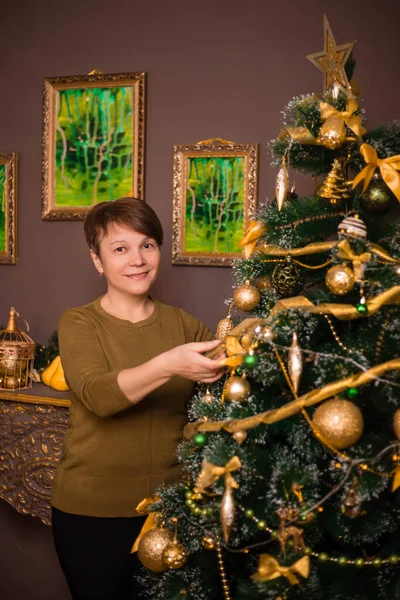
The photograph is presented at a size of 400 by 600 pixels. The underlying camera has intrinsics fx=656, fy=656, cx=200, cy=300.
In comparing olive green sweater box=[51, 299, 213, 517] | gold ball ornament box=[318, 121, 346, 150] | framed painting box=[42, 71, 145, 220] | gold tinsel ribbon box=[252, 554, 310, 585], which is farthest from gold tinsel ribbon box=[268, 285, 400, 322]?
framed painting box=[42, 71, 145, 220]

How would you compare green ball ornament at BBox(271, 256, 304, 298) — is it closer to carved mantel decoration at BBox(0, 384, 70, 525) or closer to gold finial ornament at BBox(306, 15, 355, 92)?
gold finial ornament at BBox(306, 15, 355, 92)

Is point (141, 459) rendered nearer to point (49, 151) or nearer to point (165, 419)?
point (165, 419)

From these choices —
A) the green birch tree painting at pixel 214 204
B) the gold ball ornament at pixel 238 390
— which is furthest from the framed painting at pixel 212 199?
the gold ball ornament at pixel 238 390

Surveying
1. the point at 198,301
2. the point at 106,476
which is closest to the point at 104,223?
the point at 106,476

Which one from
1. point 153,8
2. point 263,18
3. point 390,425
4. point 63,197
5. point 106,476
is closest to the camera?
point 390,425

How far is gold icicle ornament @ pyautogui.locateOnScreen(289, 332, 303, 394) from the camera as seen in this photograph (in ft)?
3.84

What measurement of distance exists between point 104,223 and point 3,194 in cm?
132

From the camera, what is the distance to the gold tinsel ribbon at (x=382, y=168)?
124 centimetres

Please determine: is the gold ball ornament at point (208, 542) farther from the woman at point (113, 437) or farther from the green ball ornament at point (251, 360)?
the woman at point (113, 437)

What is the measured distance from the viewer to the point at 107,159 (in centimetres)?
277

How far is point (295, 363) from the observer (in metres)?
1.17

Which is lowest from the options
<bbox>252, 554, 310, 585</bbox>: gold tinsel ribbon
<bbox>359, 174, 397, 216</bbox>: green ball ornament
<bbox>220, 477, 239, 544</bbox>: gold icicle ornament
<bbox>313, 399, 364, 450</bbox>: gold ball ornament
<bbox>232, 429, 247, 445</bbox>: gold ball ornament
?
<bbox>252, 554, 310, 585</bbox>: gold tinsel ribbon

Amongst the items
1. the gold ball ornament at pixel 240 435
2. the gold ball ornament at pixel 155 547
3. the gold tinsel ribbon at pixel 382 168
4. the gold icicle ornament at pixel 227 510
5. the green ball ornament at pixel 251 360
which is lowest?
the gold ball ornament at pixel 155 547

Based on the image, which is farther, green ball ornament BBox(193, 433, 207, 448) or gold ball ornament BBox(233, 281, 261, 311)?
gold ball ornament BBox(233, 281, 261, 311)
